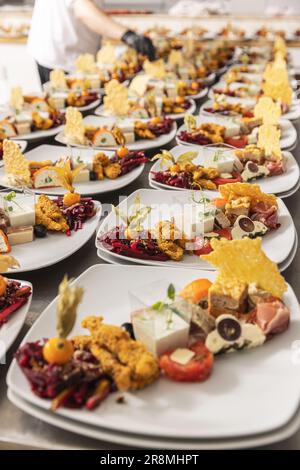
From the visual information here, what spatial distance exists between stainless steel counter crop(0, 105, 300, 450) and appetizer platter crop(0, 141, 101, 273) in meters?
0.04

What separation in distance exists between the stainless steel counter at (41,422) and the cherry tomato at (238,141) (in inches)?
29.4

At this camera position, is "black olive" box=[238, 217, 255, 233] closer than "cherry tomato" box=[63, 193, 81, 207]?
Yes

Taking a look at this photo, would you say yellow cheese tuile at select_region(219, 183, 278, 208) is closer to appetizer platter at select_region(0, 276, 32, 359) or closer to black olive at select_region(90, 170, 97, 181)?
black olive at select_region(90, 170, 97, 181)

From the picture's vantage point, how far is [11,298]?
51.8 inches

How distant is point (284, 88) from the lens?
10.6 feet

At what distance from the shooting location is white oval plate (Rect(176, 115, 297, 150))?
2.59 m

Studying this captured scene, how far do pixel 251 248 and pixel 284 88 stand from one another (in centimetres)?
216

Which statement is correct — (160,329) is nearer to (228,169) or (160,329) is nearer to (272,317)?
(272,317)

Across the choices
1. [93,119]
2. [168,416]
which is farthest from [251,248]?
[93,119]

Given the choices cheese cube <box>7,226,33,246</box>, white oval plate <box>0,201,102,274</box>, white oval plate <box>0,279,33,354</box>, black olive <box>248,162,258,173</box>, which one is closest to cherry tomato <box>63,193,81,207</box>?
white oval plate <box>0,201,102,274</box>

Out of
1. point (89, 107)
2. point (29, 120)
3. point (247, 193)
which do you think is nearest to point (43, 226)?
point (247, 193)

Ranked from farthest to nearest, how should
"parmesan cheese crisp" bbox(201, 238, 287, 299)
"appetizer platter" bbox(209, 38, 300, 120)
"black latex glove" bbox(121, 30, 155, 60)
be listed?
"black latex glove" bbox(121, 30, 155, 60), "appetizer platter" bbox(209, 38, 300, 120), "parmesan cheese crisp" bbox(201, 238, 287, 299)

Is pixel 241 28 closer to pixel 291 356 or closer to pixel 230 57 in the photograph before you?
pixel 230 57

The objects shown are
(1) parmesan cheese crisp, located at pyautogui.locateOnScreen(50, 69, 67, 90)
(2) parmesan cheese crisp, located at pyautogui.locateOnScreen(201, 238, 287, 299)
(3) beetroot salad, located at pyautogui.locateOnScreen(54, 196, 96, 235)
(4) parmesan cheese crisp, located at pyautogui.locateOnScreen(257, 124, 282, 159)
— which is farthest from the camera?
(1) parmesan cheese crisp, located at pyautogui.locateOnScreen(50, 69, 67, 90)
